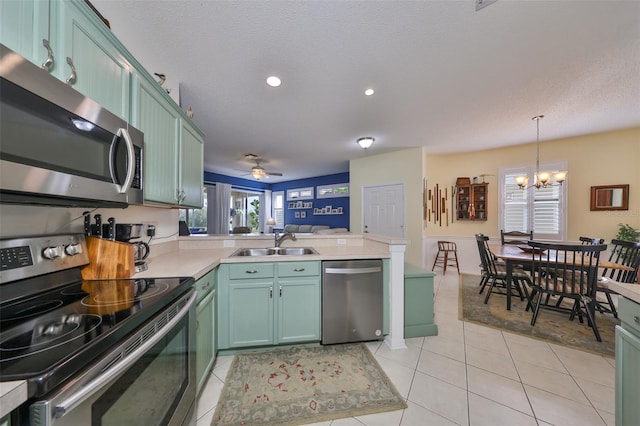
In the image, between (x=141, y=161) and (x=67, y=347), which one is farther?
(x=141, y=161)

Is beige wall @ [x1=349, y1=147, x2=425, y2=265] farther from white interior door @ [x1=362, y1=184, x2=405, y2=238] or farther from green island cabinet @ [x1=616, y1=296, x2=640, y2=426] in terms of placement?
green island cabinet @ [x1=616, y1=296, x2=640, y2=426]

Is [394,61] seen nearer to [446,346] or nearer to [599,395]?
[446,346]

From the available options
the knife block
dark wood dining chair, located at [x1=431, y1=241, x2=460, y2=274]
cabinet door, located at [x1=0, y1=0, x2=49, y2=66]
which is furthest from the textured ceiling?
dark wood dining chair, located at [x1=431, y1=241, x2=460, y2=274]

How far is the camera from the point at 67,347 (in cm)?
60

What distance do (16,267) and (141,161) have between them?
0.67 meters

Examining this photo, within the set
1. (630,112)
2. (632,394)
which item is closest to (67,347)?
(632,394)

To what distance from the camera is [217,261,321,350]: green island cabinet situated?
75.9 inches

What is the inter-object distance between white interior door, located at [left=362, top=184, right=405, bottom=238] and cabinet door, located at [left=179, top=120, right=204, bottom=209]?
3.72 meters

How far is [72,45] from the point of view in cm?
95

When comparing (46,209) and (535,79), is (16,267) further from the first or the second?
(535,79)

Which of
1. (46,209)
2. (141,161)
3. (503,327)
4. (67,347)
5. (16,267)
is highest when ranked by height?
(141,161)

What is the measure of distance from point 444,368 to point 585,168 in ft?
15.2

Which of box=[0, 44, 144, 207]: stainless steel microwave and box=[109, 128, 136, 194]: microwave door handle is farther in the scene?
box=[109, 128, 136, 194]: microwave door handle

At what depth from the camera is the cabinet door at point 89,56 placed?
897mm
